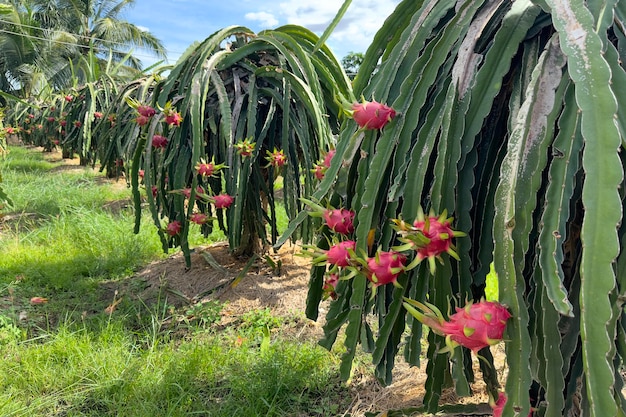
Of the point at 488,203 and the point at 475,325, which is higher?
the point at 488,203

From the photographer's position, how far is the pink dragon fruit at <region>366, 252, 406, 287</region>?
1.09 metres

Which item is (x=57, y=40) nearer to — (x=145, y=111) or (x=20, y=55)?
(x=20, y=55)

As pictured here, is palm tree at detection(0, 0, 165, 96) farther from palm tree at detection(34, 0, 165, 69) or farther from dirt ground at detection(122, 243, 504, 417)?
dirt ground at detection(122, 243, 504, 417)

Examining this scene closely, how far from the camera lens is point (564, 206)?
0.86 m

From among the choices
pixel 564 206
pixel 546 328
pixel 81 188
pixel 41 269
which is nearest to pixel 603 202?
pixel 564 206

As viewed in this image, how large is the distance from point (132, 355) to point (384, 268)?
174cm

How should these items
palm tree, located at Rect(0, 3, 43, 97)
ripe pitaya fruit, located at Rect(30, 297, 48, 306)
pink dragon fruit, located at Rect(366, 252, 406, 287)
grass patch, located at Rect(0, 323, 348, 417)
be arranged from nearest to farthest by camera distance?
pink dragon fruit, located at Rect(366, 252, 406, 287) < grass patch, located at Rect(0, 323, 348, 417) < ripe pitaya fruit, located at Rect(30, 297, 48, 306) < palm tree, located at Rect(0, 3, 43, 97)

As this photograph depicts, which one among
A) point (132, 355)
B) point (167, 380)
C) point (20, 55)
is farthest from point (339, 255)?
point (20, 55)

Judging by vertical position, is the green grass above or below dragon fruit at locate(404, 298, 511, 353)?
below

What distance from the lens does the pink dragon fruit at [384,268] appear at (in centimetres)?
109

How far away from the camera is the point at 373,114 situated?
1225 millimetres

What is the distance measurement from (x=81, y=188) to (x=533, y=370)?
7116mm

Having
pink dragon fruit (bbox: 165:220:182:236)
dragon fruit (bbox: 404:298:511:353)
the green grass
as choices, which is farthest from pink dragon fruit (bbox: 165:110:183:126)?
dragon fruit (bbox: 404:298:511:353)

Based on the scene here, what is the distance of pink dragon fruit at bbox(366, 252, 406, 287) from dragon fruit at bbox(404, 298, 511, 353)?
22 cm
